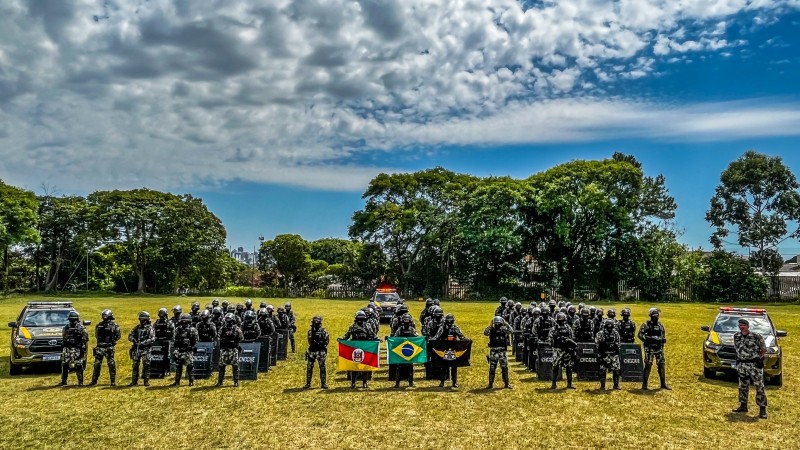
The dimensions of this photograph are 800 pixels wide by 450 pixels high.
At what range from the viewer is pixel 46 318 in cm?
1930

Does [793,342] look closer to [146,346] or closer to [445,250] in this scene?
[146,346]

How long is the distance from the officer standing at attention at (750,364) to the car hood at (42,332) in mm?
17964

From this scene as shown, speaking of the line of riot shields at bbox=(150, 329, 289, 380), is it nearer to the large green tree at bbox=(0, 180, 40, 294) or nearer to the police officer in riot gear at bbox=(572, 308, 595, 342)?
the police officer in riot gear at bbox=(572, 308, 595, 342)

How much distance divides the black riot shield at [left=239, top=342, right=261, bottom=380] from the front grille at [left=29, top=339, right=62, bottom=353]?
18.5 feet

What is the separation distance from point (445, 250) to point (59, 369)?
4537cm

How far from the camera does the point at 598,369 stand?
1700 cm

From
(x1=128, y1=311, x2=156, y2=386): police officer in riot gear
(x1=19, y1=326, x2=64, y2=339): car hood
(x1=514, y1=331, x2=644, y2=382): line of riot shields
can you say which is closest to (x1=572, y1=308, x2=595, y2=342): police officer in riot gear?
(x1=514, y1=331, x2=644, y2=382): line of riot shields

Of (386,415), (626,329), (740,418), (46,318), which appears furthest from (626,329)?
(46,318)

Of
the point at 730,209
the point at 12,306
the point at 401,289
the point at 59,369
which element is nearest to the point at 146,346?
the point at 59,369

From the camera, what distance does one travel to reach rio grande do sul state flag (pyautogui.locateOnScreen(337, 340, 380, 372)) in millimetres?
16453

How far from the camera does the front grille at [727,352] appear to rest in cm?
1700

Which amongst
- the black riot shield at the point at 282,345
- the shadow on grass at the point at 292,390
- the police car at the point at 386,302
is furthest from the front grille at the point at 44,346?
the police car at the point at 386,302

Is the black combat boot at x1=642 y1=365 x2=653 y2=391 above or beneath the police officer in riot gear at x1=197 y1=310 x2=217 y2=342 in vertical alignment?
beneath

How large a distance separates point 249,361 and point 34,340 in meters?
6.36
